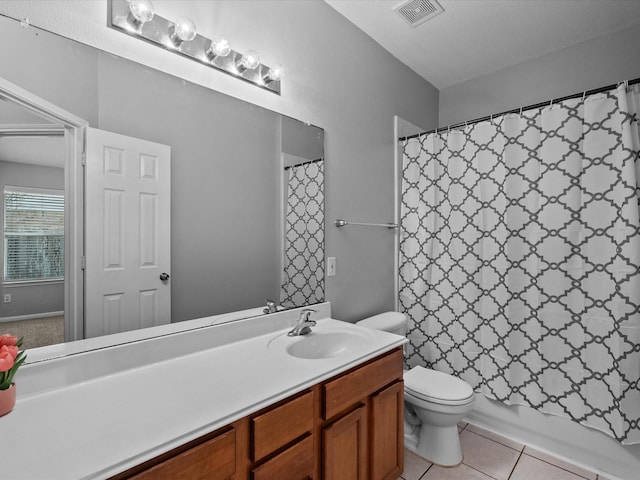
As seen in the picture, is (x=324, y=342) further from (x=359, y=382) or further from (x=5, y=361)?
(x=5, y=361)

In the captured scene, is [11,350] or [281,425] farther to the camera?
[281,425]

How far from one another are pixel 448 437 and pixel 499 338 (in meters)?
0.68

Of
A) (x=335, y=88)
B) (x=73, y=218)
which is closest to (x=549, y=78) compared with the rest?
(x=335, y=88)

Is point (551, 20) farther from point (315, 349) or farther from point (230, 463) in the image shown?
point (230, 463)

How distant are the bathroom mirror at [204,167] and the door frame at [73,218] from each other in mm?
27

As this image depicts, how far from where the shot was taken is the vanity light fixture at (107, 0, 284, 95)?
3.92ft

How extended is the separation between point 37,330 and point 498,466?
227 cm

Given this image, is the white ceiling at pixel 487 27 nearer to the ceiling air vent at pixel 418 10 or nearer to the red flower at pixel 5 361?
the ceiling air vent at pixel 418 10

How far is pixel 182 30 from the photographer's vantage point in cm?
129

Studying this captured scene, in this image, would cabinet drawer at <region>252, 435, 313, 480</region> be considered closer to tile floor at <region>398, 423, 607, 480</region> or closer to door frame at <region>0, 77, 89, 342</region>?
door frame at <region>0, 77, 89, 342</region>

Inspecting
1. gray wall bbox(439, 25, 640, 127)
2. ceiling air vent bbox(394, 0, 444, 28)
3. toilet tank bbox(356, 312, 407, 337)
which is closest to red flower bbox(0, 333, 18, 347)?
toilet tank bbox(356, 312, 407, 337)

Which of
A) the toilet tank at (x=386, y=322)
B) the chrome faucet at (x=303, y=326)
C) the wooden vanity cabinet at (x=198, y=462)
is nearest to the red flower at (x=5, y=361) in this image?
the wooden vanity cabinet at (x=198, y=462)

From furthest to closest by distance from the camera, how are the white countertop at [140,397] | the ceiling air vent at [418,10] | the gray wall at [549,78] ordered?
the gray wall at [549,78]
the ceiling air vent at [418,10]
the white countertop at [140,397]

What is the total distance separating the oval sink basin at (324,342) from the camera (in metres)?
1.51
